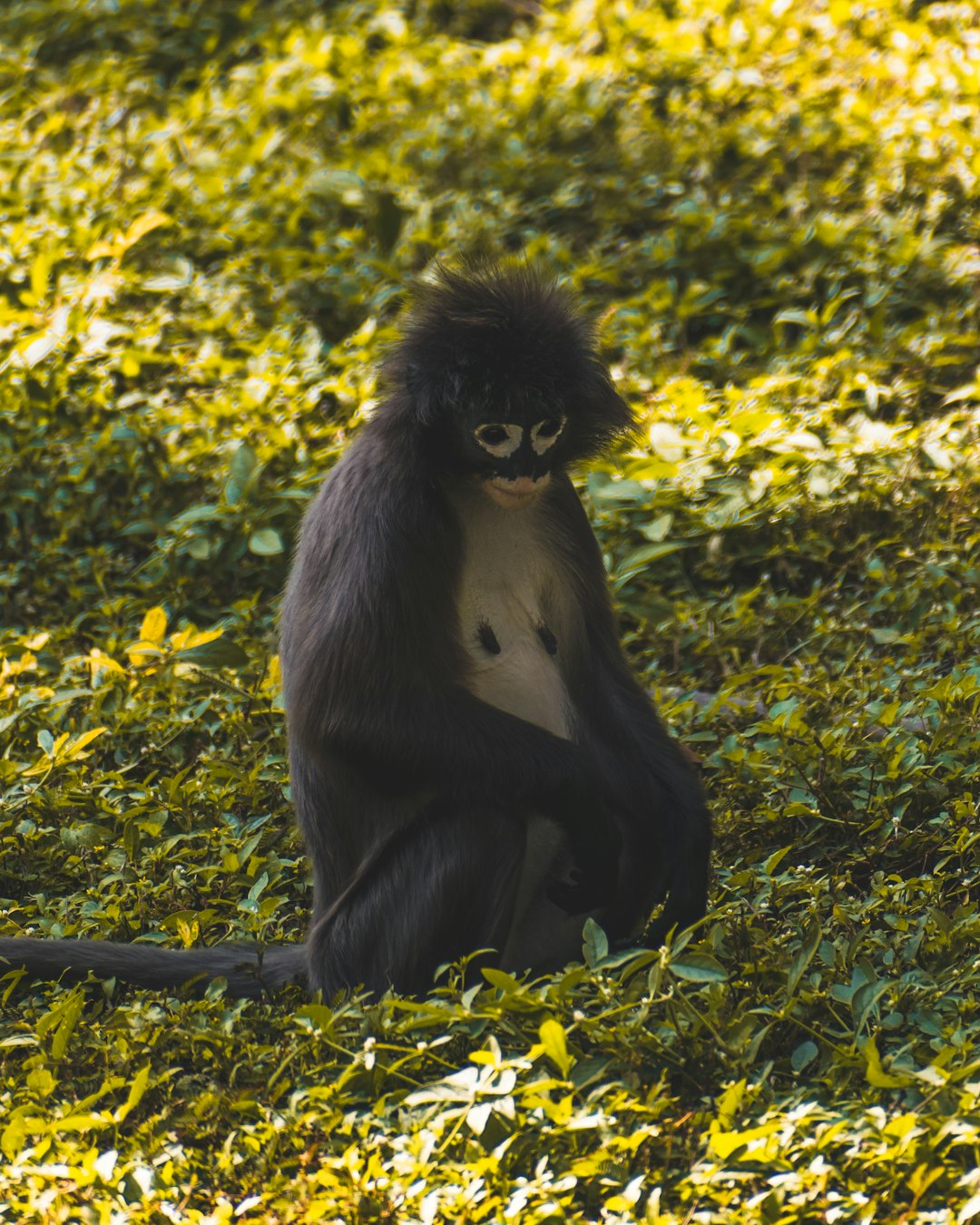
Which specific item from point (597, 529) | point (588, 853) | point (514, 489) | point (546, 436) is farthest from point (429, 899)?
point (597, 529)

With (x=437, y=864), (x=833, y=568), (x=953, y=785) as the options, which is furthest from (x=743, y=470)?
(x=437, y=864)

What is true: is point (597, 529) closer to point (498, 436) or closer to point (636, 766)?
point (636, 766)

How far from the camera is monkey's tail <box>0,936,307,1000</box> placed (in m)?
3.17

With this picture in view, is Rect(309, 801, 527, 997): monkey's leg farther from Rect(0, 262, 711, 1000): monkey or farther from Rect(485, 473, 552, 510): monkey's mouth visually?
Rect(485, 473, 552, 510): monkey's mouth

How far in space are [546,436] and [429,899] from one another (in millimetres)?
918

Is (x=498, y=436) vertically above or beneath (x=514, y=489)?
above

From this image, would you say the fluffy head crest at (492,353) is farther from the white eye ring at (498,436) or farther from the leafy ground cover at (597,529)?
the leafy ground cover at (597,529)

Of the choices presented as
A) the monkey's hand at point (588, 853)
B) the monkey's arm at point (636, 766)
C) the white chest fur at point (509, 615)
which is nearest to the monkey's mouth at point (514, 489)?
the white chest fur at point (509, 615)

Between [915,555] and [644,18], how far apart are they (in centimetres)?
392

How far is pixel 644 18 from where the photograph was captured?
7633 millimetres

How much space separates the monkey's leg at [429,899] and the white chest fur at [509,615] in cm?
31

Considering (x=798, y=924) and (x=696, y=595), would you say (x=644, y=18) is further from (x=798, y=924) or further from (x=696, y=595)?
(x=798, y=924)

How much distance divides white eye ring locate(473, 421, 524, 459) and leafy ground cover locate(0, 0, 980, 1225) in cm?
95

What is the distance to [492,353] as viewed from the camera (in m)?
3.10
